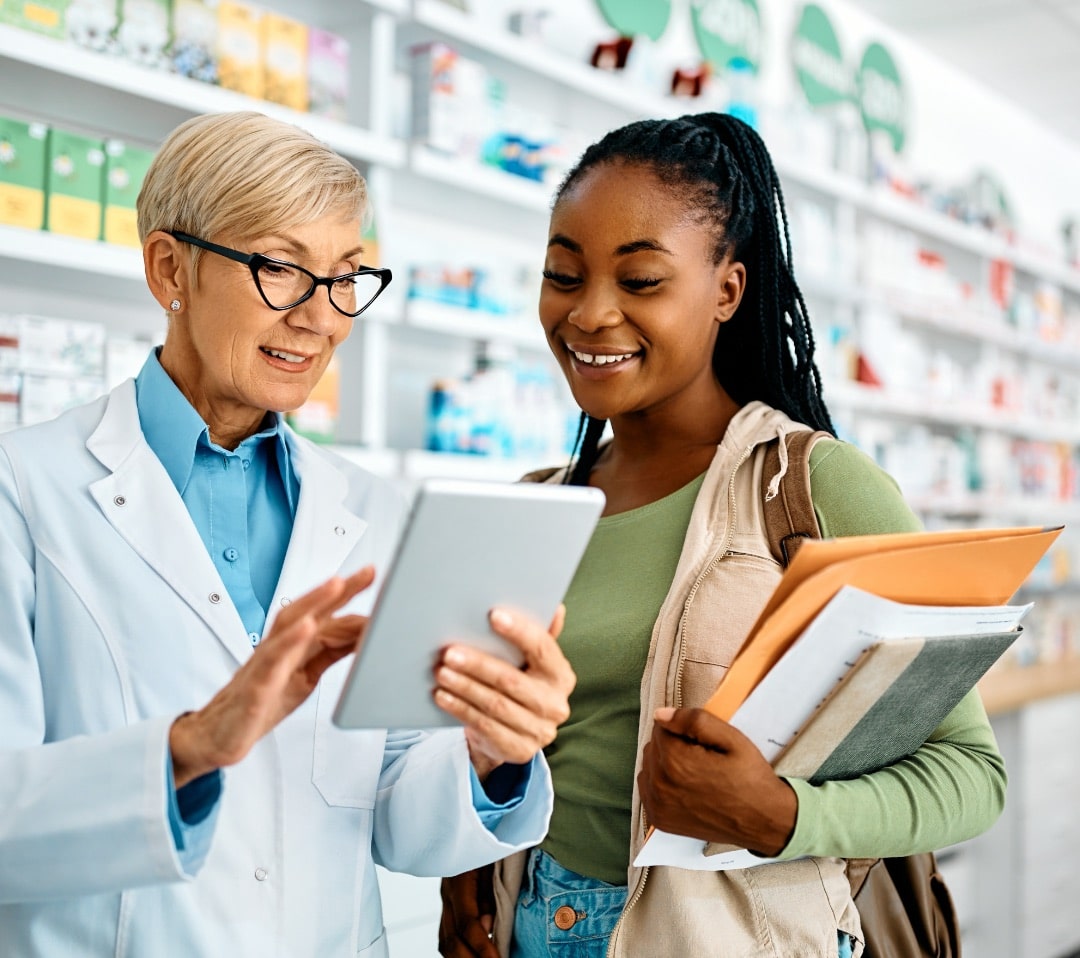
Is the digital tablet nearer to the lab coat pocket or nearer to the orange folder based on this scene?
the orange folder

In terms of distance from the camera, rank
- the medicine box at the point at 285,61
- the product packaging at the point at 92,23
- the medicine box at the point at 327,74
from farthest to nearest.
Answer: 1. the medicine box at the point at 327,74
2. the medicine box at the point at 285,61
3. the product packaging at the point at 92,23

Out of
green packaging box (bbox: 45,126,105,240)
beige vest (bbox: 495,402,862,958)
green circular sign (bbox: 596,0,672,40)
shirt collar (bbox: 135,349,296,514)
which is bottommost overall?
beige vest (bbox: 495,402,862,958)

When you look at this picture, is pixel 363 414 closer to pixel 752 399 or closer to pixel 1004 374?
pixel 752 399

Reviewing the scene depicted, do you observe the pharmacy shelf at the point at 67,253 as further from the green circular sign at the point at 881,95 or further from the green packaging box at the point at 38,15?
the green circular sign at the point at 881,95

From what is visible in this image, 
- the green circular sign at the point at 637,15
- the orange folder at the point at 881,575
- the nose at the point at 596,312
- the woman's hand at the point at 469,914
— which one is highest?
the green circular sign at the point at 637,15

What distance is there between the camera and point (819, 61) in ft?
16.7

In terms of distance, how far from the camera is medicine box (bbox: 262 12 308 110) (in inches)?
104

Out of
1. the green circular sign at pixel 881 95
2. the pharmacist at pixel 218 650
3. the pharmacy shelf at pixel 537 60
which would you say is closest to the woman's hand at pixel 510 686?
the pharmacist at pixel 218 650

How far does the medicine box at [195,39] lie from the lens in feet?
8.16

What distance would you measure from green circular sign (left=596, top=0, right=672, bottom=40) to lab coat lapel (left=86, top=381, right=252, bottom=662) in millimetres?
3104

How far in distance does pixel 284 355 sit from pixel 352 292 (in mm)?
113

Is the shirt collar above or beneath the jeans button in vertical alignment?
above

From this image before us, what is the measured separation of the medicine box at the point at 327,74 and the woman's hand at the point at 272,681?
207 cm

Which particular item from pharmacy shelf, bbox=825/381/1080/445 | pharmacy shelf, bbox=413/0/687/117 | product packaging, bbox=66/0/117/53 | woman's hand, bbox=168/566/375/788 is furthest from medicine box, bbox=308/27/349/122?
pharmacy shelf, bbox=825/381/1080/445
